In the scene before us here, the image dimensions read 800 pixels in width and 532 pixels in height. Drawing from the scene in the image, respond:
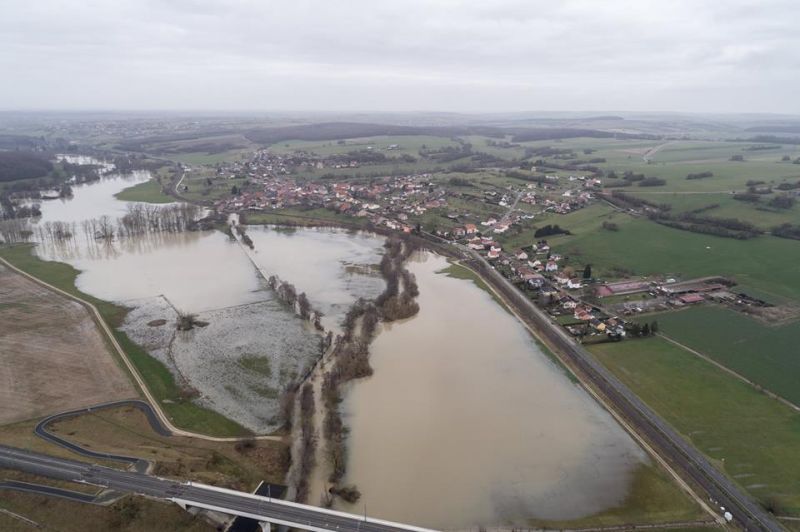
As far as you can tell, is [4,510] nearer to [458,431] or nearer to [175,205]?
[458,431]

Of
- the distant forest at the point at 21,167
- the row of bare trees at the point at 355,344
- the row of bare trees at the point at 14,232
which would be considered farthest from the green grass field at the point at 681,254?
the distant forest at the point at 21,167

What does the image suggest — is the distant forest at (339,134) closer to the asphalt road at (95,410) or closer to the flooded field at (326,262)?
the flooded field at (326,262)

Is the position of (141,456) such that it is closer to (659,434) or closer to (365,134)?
(659,434)

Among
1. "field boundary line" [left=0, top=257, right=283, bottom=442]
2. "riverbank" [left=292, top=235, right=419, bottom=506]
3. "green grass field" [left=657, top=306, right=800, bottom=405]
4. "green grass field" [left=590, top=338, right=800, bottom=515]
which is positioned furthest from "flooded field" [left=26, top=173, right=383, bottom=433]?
"green grass field" [left=657, top=306, right=800, bottom=405]

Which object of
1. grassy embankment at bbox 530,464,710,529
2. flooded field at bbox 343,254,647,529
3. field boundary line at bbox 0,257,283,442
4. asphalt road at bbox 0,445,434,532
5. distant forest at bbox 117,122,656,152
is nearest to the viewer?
asphalt road at bbox 0,445,434,532

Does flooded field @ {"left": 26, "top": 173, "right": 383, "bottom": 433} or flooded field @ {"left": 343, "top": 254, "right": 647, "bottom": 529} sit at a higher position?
flooded field @ {"left": 26, "top": 173, "right": 383, "bottom": 433}

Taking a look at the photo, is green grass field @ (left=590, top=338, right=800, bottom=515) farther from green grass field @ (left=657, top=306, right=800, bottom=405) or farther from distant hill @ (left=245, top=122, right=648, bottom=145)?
distant hill @ (left=245, top=122, right=648, bottom=145)

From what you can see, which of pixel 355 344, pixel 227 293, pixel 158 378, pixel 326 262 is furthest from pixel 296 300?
pixel 158 378
